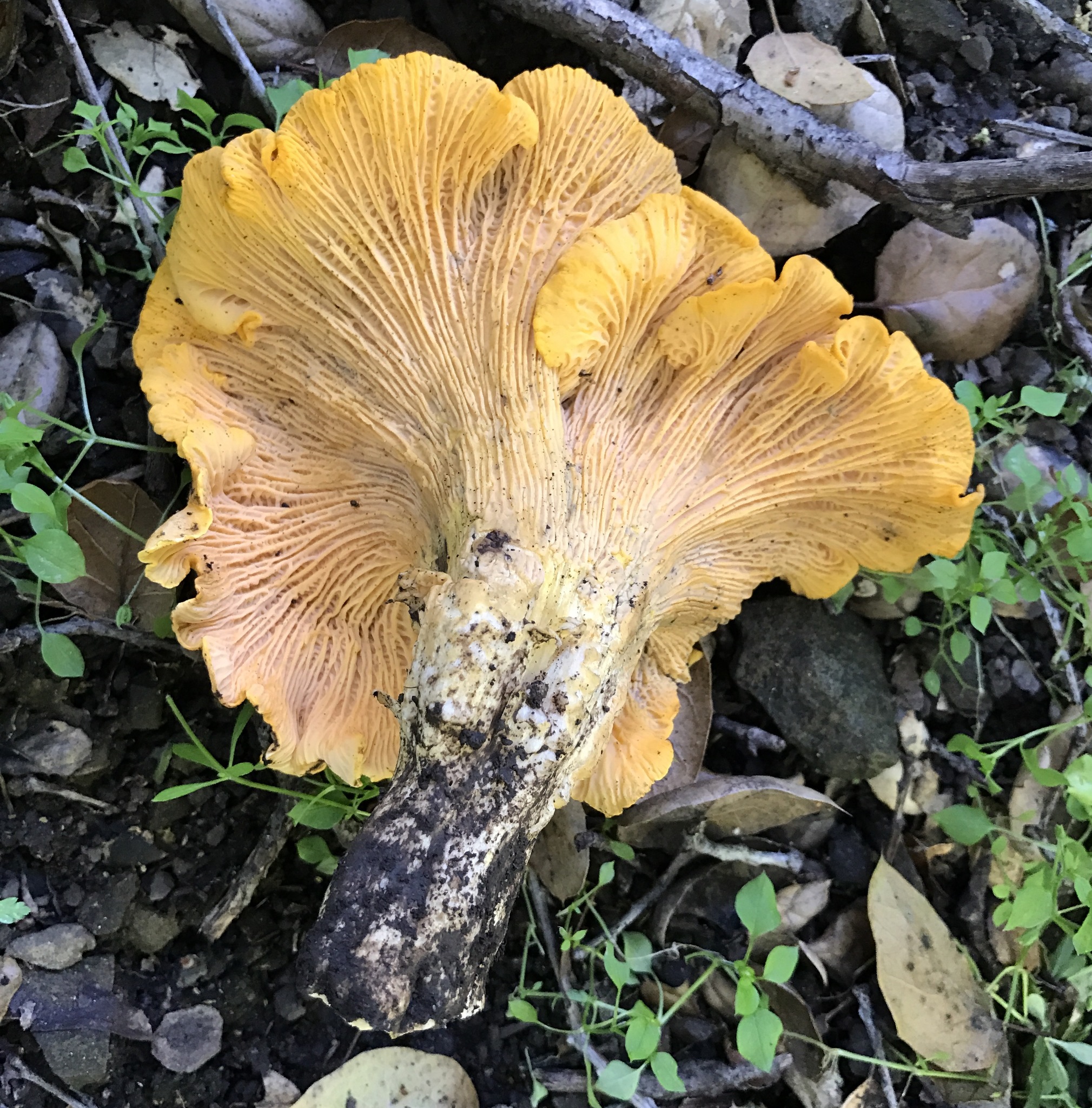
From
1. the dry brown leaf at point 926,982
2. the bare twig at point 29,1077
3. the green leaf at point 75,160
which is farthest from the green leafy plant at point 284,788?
the dry brown leaf at point 926,982

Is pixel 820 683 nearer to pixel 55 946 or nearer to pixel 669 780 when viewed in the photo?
pixel 669 780

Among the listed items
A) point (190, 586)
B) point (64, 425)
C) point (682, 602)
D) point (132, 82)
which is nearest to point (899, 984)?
point (682, 602)

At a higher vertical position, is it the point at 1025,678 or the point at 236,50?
the point at 236,50

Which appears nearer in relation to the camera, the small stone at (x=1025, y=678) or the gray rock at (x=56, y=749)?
the gray rock at (x=56, y=749)

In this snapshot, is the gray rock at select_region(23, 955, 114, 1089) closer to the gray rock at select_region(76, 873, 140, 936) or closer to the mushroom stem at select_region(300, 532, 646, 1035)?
the gray rock at select_region(76, 873, 140, 936)

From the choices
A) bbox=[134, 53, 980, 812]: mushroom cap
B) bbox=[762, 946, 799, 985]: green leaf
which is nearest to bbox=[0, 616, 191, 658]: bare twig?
bbox=[134, 53, 980, 812]: mushroom cap

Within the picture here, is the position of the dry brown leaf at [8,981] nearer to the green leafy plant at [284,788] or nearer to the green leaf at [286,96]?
the green leafy plant at [284,788]

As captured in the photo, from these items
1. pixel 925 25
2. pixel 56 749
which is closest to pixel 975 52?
pixel 925 25
